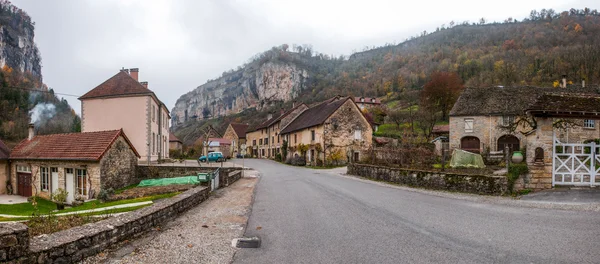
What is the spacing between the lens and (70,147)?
72.8 ft

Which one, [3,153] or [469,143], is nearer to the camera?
[3,153]

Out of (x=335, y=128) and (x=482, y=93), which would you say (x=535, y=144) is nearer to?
(x=335, y=128)

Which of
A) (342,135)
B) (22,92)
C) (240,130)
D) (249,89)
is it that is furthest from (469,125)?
(249,89)

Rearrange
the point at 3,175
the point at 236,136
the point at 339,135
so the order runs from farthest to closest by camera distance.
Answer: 1. the point at 236,136
2. the point at 339,135
3. the point at 3,175

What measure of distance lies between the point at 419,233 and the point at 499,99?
115ft

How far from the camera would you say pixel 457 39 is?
12125 centimetres

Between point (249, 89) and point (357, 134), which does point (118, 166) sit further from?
point (249, 89)

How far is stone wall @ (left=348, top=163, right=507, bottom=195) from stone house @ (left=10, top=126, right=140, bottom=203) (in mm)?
15982

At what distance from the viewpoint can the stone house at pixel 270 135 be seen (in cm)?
5169

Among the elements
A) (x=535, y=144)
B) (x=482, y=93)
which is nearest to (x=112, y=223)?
(x=535, y=144)

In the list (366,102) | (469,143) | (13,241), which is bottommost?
(13,241)

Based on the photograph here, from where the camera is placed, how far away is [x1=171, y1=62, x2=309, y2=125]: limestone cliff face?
145 meters

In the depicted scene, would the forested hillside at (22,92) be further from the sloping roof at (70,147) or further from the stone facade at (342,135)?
the stone facade at (342,135)

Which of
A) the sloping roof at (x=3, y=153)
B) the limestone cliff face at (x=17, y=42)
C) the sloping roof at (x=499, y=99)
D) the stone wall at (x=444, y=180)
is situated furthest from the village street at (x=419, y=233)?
the limestone cliff face at (x=17, y=42)
